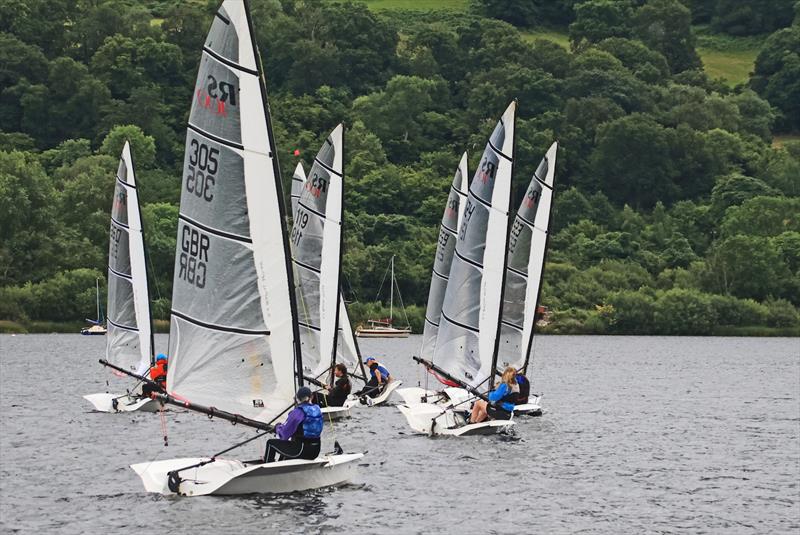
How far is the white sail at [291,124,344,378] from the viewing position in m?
41.9

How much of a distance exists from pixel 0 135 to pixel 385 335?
63.8 meters

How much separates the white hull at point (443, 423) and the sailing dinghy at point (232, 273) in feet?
34.5

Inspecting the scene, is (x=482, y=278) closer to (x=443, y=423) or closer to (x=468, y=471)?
(x=443, y=423)

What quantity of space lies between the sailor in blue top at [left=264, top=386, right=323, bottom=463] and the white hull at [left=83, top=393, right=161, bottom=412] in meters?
18.4

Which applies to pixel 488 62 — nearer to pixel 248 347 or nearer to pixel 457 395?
pixel 457 395

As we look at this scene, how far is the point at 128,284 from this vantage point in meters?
46.1

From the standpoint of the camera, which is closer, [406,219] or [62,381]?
[62,381]

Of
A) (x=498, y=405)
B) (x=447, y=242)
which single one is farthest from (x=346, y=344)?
(x=498, y=405)

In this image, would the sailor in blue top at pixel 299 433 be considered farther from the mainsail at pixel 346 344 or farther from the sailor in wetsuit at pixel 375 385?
the sailor in wetsuit at pixel 375 385

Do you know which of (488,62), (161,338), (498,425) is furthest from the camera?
(488,62)

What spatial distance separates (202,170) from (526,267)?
23.6m

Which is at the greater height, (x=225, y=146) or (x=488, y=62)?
(x=488, y=62)

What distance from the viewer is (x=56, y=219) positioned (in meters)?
118

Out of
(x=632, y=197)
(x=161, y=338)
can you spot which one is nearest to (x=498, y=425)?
(x=161, y=338)
